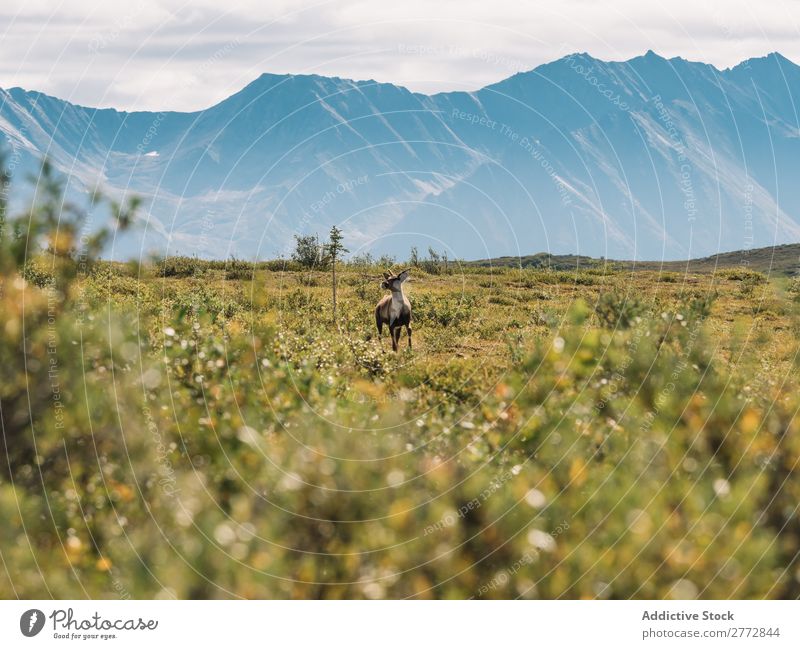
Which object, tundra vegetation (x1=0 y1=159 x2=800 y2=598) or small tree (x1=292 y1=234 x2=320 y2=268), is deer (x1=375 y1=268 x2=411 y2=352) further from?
small tree (x1=292 y1=234 x2=320 y2=268)

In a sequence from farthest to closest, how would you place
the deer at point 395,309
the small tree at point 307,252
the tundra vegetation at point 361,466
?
1. the small tree at point 307,252
2. the deer at point 395,309
3. the tundra vegetation at point 361,466

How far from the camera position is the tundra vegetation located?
434 centimetres

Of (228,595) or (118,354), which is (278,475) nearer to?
(228,595)

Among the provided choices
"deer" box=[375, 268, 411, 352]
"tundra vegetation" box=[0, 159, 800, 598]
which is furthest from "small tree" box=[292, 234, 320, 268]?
"tundra vegetation" box=[0, 159, 800, 598]

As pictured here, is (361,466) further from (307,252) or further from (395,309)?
(307,252)

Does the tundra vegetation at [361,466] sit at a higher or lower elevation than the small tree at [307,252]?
lower

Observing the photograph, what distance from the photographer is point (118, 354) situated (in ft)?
19.6

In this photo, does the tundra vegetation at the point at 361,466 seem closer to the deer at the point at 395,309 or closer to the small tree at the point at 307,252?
the deer at the point at 395,309

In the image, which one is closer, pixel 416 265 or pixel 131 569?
pixel 131 569

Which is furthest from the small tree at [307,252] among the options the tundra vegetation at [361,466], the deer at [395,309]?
the tundra vegetation at [361,466]

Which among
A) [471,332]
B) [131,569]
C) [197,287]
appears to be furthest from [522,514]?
[197,287]

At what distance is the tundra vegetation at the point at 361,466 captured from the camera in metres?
4.34

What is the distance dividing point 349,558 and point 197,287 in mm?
26776
